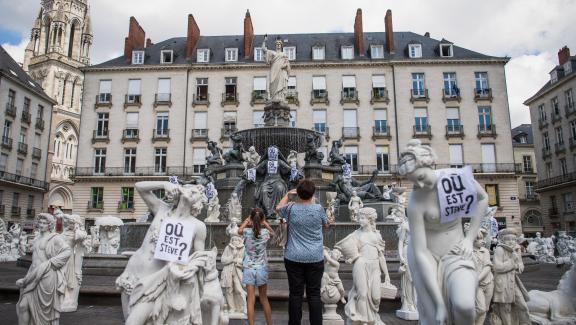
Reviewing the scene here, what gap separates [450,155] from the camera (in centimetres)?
3988

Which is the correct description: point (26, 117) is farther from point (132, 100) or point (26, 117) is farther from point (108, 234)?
point (108, 234)

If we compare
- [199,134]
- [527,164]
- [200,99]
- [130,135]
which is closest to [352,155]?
[199,134]

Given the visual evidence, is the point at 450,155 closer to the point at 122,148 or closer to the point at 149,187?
the point at 122,148

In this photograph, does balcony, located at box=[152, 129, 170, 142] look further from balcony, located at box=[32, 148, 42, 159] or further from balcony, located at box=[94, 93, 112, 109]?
balcony, located at box=[32, 148, 42, 159]

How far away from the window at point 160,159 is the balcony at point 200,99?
567 cm

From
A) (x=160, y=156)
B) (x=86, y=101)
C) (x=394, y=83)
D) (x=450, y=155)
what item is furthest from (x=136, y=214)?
(x=450, y=155)

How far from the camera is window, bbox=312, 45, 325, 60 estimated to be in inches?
1673

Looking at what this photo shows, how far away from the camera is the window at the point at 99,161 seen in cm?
4147

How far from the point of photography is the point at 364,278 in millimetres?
4859

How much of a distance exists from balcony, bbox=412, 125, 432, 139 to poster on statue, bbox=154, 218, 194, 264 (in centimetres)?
3861

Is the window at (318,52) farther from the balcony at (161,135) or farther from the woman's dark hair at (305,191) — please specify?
the woman's dark hair at (305,191)

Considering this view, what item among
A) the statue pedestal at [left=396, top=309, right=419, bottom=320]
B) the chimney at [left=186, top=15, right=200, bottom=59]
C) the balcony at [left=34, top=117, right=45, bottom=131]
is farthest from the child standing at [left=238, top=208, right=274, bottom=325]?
the balcony at [left=34, top=117, right=45, bottom=131]

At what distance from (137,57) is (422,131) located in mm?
30719

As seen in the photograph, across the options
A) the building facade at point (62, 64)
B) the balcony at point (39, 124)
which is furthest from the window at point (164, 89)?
the building facade at point (62, 64)
